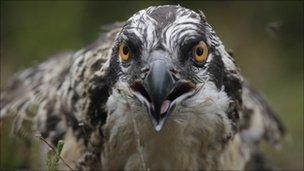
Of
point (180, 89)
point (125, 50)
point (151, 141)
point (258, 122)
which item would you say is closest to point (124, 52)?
point (125, 50)

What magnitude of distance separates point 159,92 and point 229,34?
4998 millimetres

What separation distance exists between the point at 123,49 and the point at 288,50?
4736 millimetres

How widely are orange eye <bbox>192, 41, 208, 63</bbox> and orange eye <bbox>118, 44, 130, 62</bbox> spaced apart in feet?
1.00

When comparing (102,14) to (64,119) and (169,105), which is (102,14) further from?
(169,105)

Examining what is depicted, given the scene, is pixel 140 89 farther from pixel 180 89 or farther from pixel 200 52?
pixel 200 52

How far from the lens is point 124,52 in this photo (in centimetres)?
494

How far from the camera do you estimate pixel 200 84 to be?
491cm

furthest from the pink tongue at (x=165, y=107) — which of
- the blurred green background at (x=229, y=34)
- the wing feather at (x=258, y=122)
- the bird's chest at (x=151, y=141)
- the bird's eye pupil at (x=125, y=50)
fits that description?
the blurred green background at (x=229, y=34)

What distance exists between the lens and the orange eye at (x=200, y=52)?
4898 millimetres

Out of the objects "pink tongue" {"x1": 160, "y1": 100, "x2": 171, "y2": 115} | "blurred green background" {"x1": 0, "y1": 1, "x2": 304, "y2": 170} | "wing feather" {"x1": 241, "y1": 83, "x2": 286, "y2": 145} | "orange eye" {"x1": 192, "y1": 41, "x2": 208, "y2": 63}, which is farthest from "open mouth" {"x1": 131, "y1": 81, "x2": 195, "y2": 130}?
"blurred green background" {"x1": 0, "y1": 1, "x2": 304, "y2": 170}

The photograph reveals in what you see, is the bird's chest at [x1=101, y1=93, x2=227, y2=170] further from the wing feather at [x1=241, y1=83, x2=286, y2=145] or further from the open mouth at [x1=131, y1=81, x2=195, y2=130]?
the wing feather at [x1=241, y1=83, x2=286, y2=145]

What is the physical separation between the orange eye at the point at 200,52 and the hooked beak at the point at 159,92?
6.1 inches

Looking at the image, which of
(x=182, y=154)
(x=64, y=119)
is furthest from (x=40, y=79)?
(x=182, y=154)

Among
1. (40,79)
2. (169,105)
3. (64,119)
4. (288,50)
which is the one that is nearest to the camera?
(169,105)
